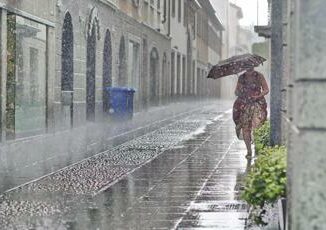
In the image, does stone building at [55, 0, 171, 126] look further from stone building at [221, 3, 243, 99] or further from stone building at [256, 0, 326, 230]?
stone building at [221, 3, 243, 99]

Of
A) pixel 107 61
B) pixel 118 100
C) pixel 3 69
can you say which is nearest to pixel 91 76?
pixel 118 100

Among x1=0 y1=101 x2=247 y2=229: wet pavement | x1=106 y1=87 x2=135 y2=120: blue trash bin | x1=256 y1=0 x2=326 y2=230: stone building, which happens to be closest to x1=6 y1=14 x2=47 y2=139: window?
x1=0 y1=101 x2=247 y2=229: wet pavement

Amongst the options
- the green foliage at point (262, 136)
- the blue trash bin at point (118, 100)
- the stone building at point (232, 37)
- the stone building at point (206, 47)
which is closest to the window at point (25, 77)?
the green foliage at point (262, 136)

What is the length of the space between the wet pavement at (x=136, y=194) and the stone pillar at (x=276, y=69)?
87cm

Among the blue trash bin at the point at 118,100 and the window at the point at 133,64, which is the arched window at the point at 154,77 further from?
the blue trash bin at the point at 118,100

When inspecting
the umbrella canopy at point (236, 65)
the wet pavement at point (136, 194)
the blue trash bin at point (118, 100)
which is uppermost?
the umbrella canopy at point (236, 65)

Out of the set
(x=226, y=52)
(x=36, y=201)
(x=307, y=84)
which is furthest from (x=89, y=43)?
(x=226, y=52)

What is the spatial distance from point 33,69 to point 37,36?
0.80 metres

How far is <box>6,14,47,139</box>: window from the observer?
16.7 metres

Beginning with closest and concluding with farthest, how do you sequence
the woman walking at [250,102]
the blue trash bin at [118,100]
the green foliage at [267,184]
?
the green foliage at [267,184] < the woman walking at [250,102] < the blue trash bin at [118,100]

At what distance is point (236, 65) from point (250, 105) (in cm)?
74

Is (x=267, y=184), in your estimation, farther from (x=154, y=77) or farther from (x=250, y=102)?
(x=154, y=77)

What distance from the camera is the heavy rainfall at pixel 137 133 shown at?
4098 millimetres

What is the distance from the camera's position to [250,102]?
13633mm
